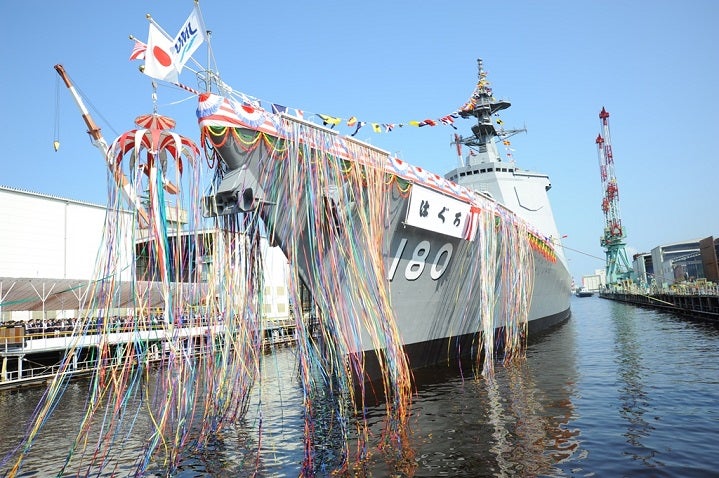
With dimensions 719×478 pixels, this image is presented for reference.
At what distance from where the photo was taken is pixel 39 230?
75.6 ft

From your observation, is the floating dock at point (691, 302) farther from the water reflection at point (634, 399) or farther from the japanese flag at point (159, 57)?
the japanese flag at point (159, 57)

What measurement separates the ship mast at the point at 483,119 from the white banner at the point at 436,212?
12772 mm

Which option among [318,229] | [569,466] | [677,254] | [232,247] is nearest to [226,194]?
[232,247]

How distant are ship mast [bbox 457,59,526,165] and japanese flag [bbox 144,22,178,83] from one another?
18.1 metres

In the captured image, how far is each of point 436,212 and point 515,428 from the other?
Result: 15.3 ft

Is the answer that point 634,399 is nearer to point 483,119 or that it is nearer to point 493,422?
point 493,422

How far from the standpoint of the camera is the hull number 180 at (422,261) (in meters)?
9.83

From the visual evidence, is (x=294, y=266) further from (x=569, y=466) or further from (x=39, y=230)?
(x=39, y=230)

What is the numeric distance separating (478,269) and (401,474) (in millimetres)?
7229

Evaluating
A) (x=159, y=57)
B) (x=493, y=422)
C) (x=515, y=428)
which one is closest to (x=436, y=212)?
(x=493, y=422)

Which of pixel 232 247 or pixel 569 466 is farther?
pixel 232 247

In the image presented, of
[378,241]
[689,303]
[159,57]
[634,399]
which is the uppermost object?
[159,57]

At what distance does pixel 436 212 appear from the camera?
1023 centimetres

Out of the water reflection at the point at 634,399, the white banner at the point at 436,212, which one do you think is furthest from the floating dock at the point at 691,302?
the white banner at the point at 436,212
